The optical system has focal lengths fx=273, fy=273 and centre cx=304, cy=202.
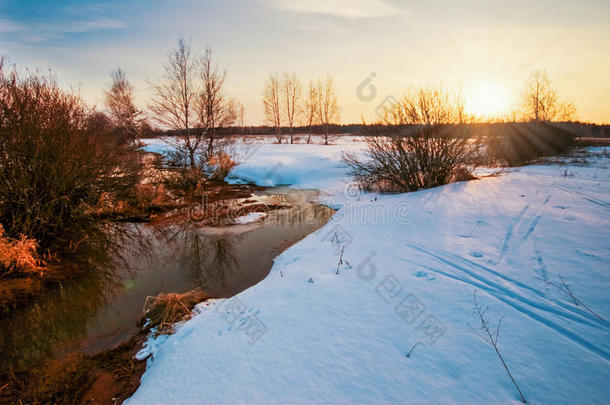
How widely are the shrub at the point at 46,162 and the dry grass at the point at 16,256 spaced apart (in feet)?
1.15

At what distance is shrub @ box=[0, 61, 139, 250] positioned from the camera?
236 inches

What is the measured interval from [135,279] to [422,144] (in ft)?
30.6

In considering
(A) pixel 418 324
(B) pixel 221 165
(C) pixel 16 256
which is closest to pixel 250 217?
(C) pixel 16 256

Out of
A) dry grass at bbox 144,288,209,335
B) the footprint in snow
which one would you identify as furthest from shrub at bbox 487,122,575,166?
dry grass at bbox 144,288,209,335

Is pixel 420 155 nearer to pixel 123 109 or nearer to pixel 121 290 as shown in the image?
pixel 121 290

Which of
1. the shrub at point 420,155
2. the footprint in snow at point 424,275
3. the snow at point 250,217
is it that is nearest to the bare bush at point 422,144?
the shrub at point 420,155

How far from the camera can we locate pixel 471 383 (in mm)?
2344

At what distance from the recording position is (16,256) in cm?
547

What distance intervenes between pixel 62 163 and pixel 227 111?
11.6 m

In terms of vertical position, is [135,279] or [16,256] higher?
[16,256]

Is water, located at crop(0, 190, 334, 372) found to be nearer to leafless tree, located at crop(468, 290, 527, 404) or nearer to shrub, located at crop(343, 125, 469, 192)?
shrub, located at crop(343, 125, 469, 192)

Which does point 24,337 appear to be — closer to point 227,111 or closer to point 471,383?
point 471,383

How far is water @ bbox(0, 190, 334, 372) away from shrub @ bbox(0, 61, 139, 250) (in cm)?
145

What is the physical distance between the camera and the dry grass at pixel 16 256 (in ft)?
17.7
